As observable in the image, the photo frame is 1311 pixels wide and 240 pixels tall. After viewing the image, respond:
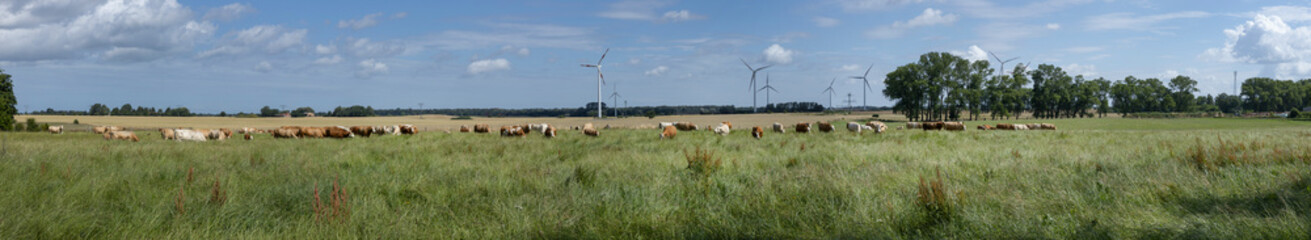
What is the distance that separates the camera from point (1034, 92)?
106 m

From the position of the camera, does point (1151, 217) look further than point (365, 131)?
No

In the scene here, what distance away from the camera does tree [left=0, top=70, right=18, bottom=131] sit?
42.6 m

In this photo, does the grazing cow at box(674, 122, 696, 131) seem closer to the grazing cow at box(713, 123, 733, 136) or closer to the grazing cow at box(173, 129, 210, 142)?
the grazing cow at box(713, 123, 733, 136)

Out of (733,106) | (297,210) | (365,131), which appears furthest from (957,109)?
(297,210)

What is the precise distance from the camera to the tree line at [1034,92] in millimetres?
86562

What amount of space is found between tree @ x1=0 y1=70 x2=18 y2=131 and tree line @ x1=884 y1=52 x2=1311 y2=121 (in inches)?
3502

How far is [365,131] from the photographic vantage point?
30000mm

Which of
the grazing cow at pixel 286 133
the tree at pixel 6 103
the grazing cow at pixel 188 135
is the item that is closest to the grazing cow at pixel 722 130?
the grazing cow at pixel 286 133

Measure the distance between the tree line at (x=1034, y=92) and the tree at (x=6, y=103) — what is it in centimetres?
8896

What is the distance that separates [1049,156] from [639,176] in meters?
8.65

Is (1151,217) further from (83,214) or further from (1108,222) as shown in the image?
(83,214)

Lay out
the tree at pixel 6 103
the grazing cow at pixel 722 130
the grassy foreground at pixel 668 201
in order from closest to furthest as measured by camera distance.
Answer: the grassy foreground at pixel 668 201, the grazing cow at pixel 722 130, the tree at pixel 6 103

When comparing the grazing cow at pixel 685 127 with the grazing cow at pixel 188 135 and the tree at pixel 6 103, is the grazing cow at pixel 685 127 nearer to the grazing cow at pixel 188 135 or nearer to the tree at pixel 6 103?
the grazing cow at pixel 188 135

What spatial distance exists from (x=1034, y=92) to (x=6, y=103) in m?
127
